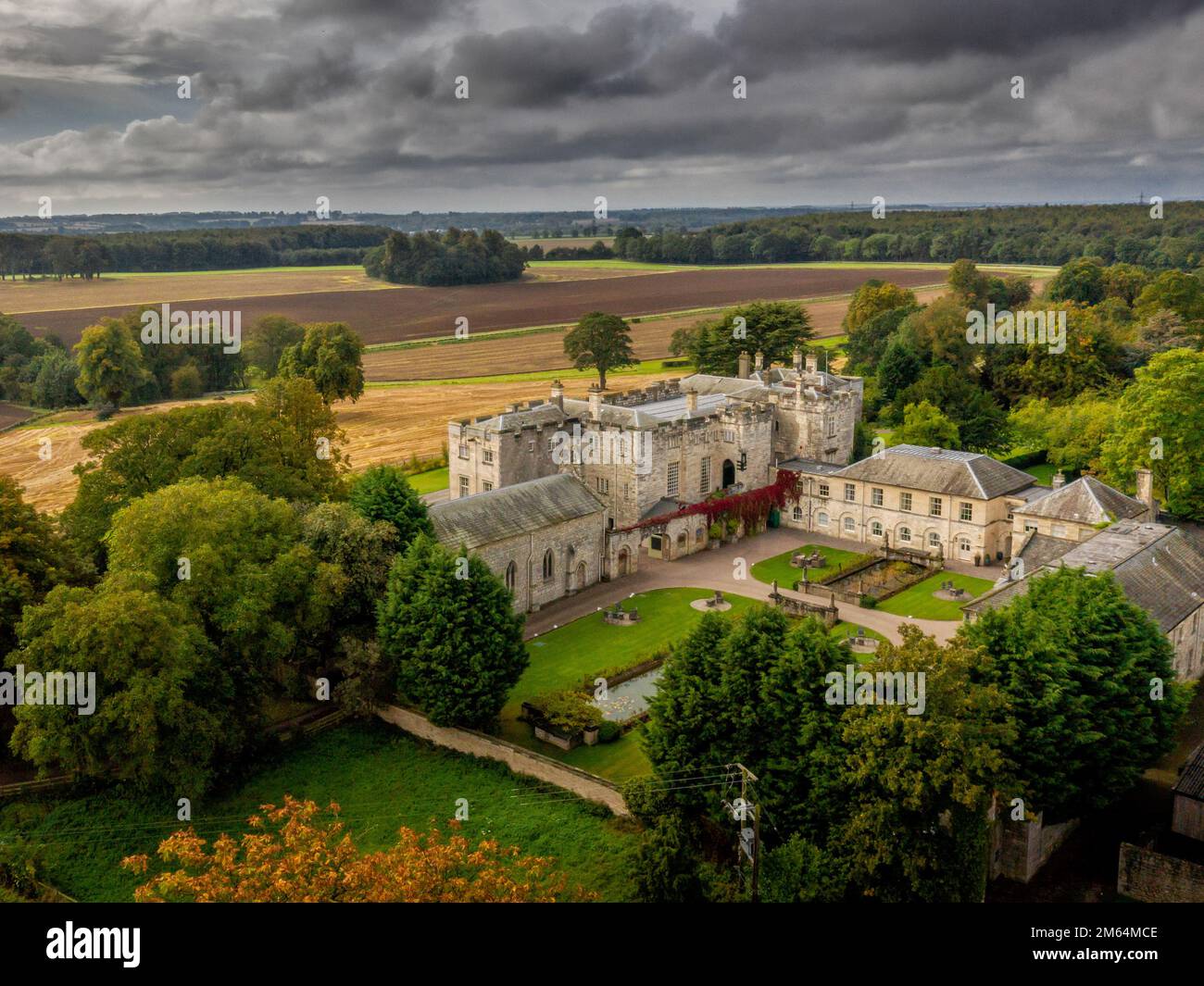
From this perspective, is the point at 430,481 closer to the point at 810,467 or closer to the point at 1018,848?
the point at 810,467

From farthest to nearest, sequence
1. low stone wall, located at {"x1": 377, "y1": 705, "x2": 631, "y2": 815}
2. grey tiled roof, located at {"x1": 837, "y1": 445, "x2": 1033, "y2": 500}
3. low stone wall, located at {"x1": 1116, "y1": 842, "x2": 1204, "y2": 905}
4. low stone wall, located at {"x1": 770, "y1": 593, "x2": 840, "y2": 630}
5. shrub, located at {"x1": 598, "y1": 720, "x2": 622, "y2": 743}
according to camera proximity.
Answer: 1. grey tiled roof, located at {"x1": 837, "y1": 445, "x2": 1033, "y2": 500}
2. low stone wall, located at {"x1": 770, "y1": 593, "x2": 840, "y2": 630}
3. shrub, located at {"x1": 598, "y1": 720, "x2": 622, "y2": 743}
4. low stone wall, located at {"x1": 377, "y1": 705, "x2": 631, "y2": 815}
5. low stone wall, located at {"x1": 1116, "y1": 842, "x2": 1204, "y2": 905}

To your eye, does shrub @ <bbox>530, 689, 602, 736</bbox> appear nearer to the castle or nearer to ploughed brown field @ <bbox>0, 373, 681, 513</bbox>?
the castle

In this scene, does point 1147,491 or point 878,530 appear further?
point 878,530

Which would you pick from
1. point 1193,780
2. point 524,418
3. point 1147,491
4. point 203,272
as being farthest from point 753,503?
point 203,272

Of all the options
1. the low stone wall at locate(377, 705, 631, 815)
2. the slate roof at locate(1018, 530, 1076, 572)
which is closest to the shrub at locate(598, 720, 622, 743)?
the low stone wall at locate(377, 705, 631, 815)

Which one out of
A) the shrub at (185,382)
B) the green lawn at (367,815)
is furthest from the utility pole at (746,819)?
the shrub at (185,382)

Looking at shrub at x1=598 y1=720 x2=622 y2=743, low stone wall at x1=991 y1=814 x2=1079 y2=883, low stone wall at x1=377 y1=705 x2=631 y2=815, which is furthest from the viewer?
shrub at x1=598 y1=720 x2=622 y2=743
